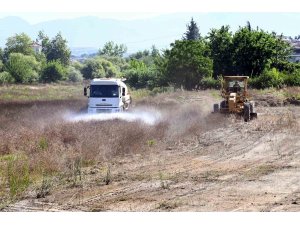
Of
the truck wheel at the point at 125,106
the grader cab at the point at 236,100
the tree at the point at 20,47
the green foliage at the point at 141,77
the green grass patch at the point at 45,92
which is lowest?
the green grass patch at the point at 45,92

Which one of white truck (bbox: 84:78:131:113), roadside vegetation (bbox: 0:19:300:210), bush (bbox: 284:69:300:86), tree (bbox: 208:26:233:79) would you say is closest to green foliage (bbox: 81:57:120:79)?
roadside vegetation (bbox: 0:19:300:210)

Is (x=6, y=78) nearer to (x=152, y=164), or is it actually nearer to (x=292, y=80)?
(x=292, y=80)

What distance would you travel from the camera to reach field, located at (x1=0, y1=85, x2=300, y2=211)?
11.2m

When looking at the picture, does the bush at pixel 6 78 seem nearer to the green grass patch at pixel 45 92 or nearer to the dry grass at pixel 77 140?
the green grass patch at pixel 45 92

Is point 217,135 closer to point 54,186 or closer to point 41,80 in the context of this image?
point 54,186

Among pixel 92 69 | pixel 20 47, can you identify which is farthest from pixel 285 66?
pixel 20 47

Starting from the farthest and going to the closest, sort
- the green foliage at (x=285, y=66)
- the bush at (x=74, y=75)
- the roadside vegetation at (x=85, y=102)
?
the bush at (x=74, y=75)
the green foliage at (x=285, y=66)
the roadside vegetation at (x=85, y=102)

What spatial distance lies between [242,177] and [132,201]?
330 centimetres

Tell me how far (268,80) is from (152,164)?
101 ft

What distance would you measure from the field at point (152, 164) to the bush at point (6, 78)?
1238 inches

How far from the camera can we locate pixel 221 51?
166ft

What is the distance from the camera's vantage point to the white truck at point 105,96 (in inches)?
1027

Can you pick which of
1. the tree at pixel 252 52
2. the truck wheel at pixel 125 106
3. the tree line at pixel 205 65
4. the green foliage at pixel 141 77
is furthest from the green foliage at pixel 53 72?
the truck wheel at pixel 125 106

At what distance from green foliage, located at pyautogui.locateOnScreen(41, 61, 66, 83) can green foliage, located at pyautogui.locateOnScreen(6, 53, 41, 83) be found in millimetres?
1405
